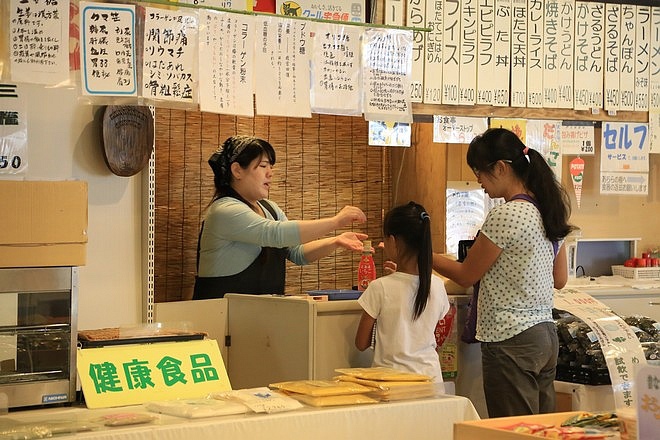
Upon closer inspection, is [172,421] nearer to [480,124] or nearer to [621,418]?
[621,418]

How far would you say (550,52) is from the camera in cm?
584

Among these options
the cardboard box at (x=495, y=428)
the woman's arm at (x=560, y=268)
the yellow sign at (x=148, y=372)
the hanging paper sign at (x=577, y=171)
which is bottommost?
the yellow sign at (x=148, y=372)

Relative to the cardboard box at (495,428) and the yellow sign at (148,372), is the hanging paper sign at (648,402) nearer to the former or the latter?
the cardboard box at (495,428)

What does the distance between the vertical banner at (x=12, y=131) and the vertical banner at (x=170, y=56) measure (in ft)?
2.55

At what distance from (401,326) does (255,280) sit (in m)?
1.14

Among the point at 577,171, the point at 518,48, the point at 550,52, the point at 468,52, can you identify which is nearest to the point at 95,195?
the point at 468,52

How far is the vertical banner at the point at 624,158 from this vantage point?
20.4ft

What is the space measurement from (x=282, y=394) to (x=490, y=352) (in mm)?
1302

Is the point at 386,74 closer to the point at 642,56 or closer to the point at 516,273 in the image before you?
the point at 516,273

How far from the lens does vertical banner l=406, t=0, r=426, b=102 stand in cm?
537

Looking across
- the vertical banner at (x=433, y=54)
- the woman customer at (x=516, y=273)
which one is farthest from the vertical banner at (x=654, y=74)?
the woman customer at (x=516, y=273)

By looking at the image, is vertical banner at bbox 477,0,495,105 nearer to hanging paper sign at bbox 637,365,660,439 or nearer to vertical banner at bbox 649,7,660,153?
Answer: vertical banner at bbox 649,7,660,153

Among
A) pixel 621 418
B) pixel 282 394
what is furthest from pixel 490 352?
pixel 621 418

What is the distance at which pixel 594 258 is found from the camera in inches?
278
